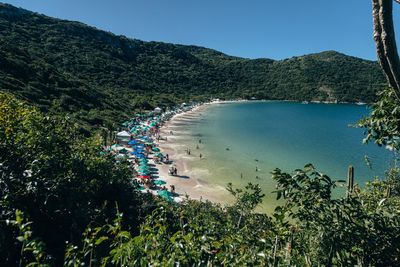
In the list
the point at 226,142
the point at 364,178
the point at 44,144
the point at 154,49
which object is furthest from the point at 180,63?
the point at 44,144

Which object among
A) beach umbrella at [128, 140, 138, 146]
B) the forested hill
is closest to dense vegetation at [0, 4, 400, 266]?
the forested hill

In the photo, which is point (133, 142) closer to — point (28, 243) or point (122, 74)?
point (28, 243)

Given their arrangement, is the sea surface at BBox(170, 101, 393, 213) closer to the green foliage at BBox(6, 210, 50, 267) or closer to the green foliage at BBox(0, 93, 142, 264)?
the green foliage at BBox(0, 93, 142, 264)

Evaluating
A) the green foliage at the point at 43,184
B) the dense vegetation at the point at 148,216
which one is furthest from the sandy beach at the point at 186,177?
the green foliage at the point at 43,184

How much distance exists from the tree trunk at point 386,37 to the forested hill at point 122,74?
1.22 m

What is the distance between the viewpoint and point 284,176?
3512mm

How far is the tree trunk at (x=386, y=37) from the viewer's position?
2316mm

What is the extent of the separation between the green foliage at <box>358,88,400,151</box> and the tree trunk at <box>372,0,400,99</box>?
1.00 metres

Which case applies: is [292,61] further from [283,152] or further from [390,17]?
[390,17]

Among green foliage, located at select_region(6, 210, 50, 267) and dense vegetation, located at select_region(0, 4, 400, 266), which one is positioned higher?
green foliage, located at select_region(6, 210, 50, 267)

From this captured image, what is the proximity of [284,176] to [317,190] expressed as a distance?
0.40 m

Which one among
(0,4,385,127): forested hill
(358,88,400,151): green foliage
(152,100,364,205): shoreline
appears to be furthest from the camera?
(0,4,385,127): forested hill

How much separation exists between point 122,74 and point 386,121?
99791 millimetres

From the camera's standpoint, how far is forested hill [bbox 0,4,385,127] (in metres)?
44.7
